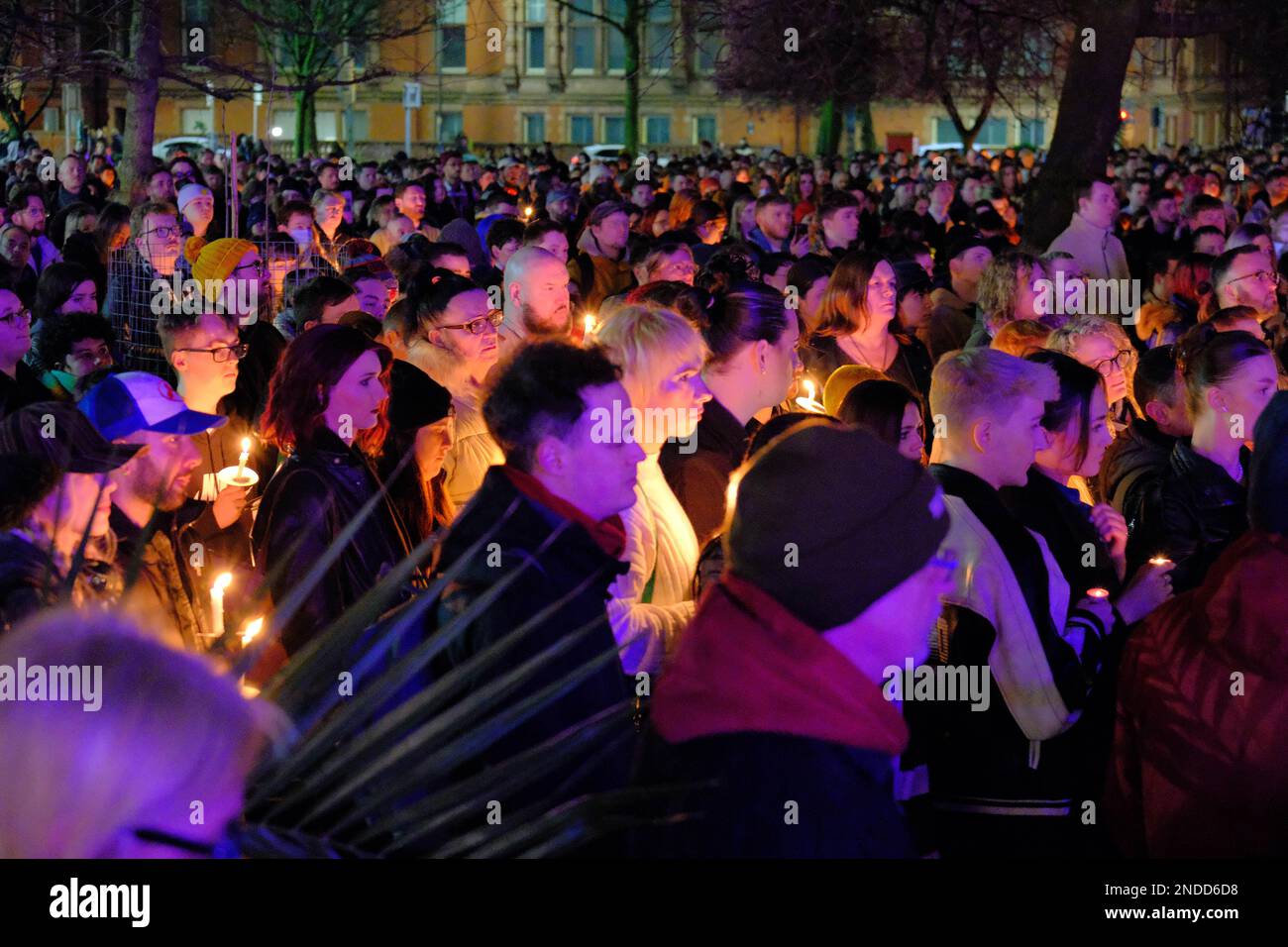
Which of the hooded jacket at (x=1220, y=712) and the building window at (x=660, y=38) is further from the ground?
the building window at (x=660, y=38)

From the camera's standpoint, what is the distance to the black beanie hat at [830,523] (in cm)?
226

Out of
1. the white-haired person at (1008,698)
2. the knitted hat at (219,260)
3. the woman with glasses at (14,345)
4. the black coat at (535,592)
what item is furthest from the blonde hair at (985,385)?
the knitted hat at (219,260)

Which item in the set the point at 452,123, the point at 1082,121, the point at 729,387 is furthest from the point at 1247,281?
the point at 452,123

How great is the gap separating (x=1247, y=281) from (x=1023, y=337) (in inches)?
80.7

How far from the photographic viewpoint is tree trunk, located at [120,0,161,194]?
13367 millimetres

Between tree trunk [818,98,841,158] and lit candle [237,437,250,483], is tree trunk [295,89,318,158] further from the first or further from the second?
lit candle [237,437,250,483]

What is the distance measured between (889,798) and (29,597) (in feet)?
4.27

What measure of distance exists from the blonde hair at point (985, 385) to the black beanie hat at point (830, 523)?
1.70 meters

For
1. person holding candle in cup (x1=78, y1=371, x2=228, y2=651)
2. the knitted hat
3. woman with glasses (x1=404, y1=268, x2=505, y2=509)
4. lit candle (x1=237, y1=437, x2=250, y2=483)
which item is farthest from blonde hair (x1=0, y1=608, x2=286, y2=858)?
the knitted hat

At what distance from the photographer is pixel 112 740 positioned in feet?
4.28

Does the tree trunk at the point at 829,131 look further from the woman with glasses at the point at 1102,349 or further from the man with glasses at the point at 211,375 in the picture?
the man with glasses at the point at 211,375

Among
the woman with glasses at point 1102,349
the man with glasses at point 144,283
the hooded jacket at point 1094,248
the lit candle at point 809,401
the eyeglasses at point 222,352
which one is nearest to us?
the lit candle at point 809,401
